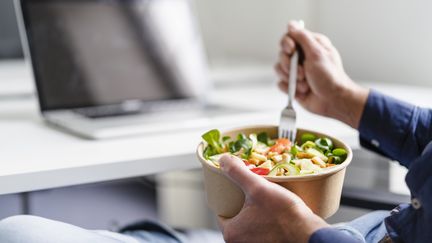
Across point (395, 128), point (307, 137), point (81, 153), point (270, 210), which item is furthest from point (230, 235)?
point (395, 128)

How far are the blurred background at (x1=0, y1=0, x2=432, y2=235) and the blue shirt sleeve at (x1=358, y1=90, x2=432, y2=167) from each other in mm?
339

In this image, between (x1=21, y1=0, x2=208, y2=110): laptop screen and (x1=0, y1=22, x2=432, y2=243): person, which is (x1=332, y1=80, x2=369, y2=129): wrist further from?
(x1=21, y1=0, x2=208, y2=110): laptop screen

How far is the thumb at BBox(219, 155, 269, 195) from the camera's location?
0.65m

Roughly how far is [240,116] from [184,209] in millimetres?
927

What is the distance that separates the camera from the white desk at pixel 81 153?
82 cm

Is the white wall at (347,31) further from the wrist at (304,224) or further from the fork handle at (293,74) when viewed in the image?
the wrist at (304,224)

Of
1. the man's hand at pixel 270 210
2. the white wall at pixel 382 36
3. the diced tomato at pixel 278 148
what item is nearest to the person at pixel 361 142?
the man's hand at pixel 270 210

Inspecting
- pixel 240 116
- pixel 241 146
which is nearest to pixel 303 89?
pixel 240 116

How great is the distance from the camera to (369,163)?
148 cm

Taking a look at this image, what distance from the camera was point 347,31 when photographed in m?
1.60

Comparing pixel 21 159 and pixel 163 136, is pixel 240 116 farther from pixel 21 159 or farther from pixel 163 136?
pixel 21 159

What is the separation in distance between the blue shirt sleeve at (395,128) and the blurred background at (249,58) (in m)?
0.34

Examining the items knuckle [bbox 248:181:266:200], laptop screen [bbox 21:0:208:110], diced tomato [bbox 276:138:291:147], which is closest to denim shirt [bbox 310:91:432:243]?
diced tomato [bbox 276:138:291:147]

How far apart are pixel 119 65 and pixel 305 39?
1.35ft
